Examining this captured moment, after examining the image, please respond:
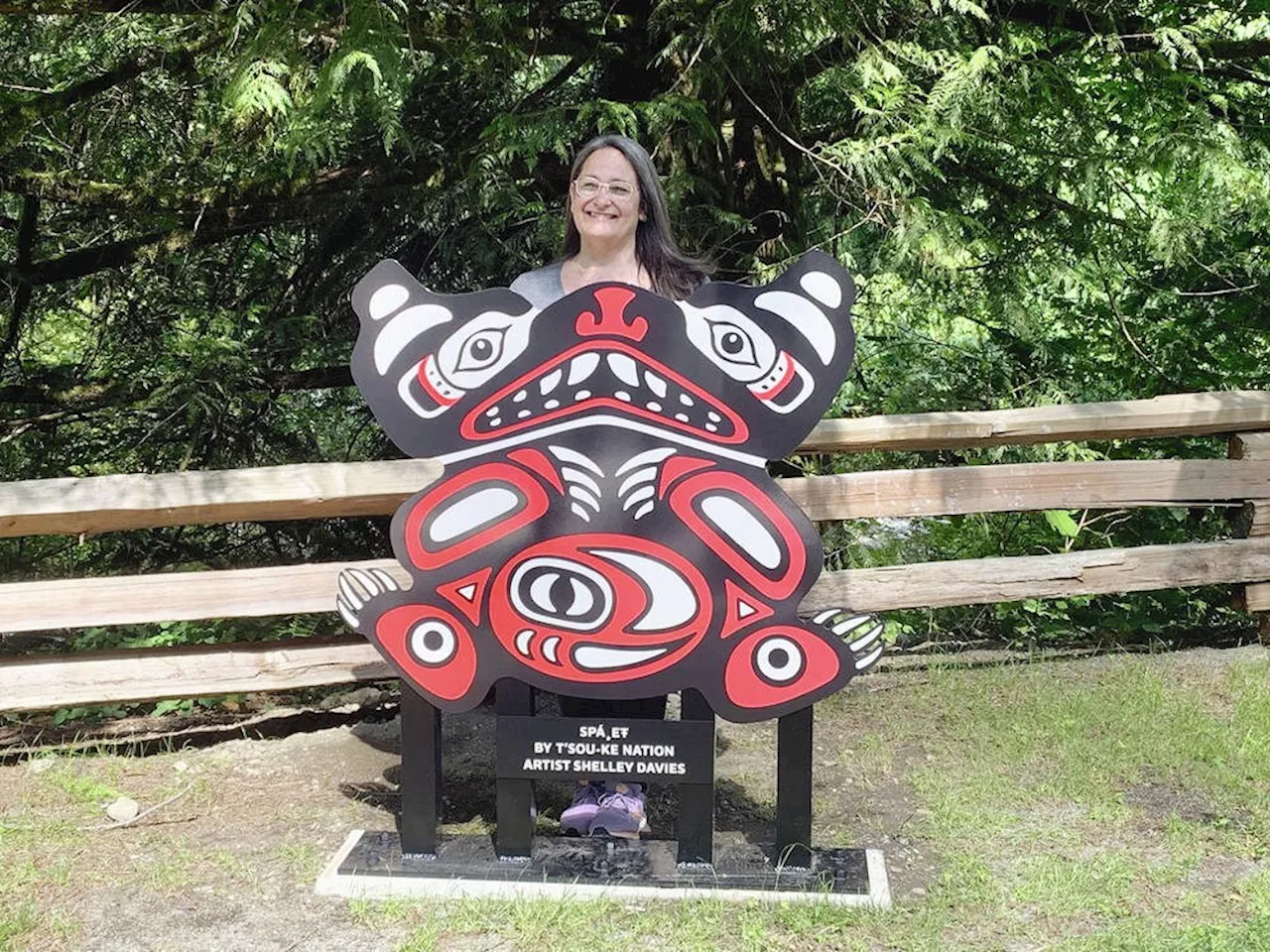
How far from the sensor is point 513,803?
10.2ft

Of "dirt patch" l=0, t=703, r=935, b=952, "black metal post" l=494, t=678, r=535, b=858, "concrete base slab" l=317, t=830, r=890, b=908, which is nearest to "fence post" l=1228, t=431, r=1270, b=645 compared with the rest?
"dirt patch" l=0, t=703, r=935, b=952

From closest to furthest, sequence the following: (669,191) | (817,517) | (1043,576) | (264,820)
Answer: (264,820), (669,191), (817,517), (1043,576)

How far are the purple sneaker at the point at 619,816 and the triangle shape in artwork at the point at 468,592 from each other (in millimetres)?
639

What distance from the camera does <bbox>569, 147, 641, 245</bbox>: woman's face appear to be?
2990 millimetres

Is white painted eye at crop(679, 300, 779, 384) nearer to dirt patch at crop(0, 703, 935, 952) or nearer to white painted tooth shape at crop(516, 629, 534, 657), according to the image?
white painted tooth shape at crop(516, 629, 534, 657)

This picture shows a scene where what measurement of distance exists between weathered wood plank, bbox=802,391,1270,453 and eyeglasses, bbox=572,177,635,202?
1.50 m

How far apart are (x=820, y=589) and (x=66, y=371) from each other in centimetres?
344

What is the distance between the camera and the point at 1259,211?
423cm

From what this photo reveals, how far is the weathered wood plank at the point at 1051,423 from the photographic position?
433 centimetres

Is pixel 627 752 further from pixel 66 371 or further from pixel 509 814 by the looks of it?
pixel 66 371

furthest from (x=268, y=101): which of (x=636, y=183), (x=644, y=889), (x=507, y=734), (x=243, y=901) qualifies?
(x=644, y=889)

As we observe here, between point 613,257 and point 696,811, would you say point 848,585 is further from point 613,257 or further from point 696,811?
point 613,257

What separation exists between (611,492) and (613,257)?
61cm

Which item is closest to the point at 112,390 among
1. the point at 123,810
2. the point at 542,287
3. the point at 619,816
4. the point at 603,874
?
the point at 123,810
